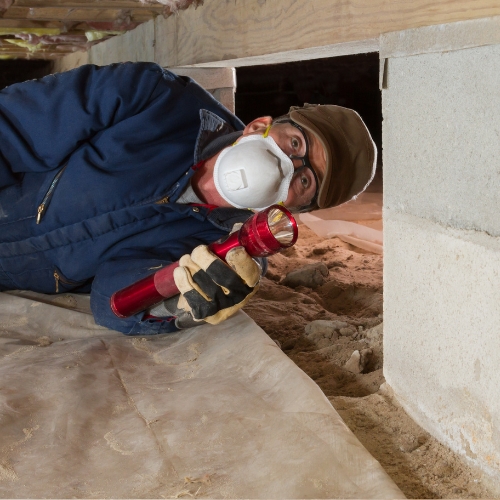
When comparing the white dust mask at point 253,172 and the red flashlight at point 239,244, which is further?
the white dust mask at point 253,172

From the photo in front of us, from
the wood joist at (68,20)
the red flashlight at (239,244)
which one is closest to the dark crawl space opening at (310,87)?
the wood joist at (68,20)

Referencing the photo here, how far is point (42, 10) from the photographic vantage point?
13.6ft

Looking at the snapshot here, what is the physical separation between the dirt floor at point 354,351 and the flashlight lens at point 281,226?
0.56 m

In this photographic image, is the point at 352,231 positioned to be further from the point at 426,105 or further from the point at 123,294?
the point at 426,105

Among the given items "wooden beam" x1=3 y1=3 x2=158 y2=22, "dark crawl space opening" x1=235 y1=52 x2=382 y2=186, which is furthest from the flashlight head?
"dark crawl space opening" x1=235 y1=52 x2=382 y2=186

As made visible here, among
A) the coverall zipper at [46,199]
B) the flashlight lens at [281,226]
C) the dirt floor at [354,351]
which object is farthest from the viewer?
the coverall zipper at [46,199]

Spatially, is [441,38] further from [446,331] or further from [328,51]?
[328,51]

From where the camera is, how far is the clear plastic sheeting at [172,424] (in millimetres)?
1520

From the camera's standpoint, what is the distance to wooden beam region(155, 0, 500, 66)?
1608 millimetres

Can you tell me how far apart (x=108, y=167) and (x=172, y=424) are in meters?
1.27

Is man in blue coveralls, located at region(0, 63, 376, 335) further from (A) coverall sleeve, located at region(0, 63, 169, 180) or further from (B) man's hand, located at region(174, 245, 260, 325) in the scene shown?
(B) man's hand, located at region(174, 245, 260, 325)

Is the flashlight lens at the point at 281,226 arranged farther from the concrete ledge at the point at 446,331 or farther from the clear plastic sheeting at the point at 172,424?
the clear plastic sheeting at the point at 172,424

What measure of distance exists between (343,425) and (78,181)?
1570 mm

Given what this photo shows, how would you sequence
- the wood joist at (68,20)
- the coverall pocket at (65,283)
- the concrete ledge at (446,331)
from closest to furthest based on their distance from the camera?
the concrete ledge at (446,331) < the coverall pocket at (65,283) < the wood joist at (68,20)
